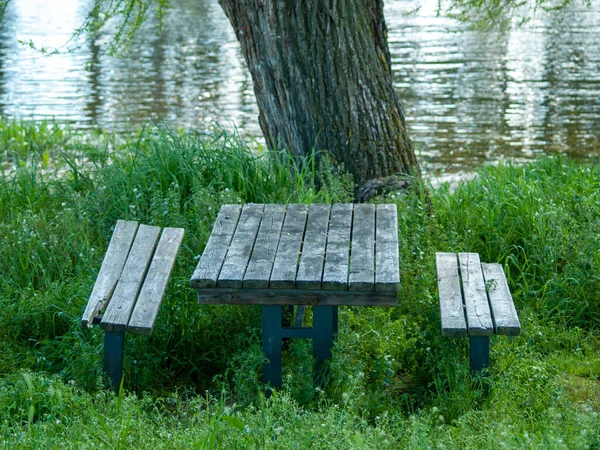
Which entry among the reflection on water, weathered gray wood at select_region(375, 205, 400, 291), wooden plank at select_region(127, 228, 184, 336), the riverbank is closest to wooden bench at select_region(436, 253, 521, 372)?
the riverbank

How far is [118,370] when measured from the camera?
12.6 feet

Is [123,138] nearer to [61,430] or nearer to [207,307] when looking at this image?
[207,307]

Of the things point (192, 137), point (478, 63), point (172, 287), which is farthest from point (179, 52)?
point (172, 287)

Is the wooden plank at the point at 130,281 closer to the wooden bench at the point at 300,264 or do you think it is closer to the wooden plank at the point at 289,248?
the wooden bench at the point at 300,264

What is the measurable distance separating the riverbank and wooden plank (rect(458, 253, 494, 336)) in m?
0.23

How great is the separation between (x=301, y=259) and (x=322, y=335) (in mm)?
380

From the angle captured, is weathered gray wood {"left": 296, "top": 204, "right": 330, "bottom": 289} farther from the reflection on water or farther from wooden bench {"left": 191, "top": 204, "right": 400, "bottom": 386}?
the reflection on water

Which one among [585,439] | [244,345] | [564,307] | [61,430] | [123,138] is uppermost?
[585,439]

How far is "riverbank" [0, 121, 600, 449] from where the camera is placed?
323 cm

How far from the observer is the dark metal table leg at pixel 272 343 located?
380 centimetres

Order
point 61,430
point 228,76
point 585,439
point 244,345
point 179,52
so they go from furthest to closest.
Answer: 1. point 179,52
2. point 228,76
3. point 244,345
4. point 61,430
5. point 585,439

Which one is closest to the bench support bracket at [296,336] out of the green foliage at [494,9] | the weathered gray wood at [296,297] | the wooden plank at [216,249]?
the weathered gray wood at [296,297]

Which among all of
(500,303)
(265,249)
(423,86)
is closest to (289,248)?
(265,249)

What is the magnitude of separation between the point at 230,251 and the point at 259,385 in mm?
632
